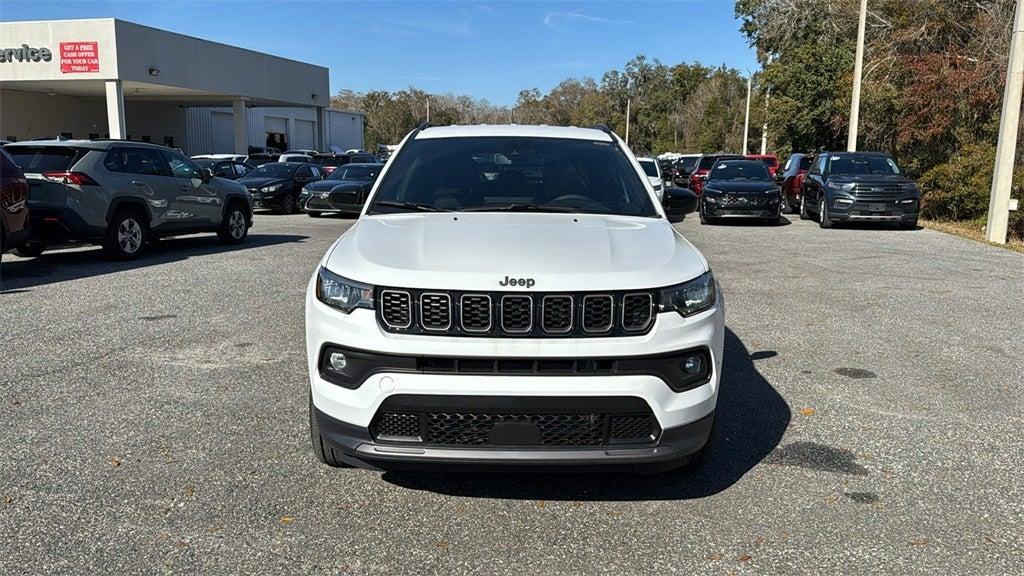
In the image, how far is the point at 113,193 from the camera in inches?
444

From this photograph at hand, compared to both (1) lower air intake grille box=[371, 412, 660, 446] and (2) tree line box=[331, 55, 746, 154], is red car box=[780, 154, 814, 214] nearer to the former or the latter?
(1) lower air intake grille box=[371, 412, 660, 446]

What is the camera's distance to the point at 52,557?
10.7 ft

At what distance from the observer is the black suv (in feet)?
56.7

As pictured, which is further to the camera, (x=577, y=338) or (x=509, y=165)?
(x=509, y=165)

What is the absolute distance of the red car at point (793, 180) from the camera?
22.2 m

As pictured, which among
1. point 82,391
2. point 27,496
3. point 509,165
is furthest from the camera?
point 82,391

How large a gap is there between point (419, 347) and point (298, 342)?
12.5 ft

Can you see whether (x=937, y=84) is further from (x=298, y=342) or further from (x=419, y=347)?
(x=419, y=347)

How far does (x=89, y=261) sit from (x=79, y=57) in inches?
1003

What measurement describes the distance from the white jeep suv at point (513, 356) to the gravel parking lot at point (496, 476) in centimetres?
36

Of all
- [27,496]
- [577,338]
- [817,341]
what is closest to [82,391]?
[27,496]

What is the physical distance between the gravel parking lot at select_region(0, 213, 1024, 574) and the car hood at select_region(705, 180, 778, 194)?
10.9 metres

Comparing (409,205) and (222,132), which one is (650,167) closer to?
(409,205)

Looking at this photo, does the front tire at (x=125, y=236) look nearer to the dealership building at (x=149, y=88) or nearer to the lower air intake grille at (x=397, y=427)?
the lower air intake grille at (x=397, y=427)
